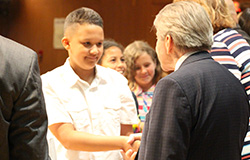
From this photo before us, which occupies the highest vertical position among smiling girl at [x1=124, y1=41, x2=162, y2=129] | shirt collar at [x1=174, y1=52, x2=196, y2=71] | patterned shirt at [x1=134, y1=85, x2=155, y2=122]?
shirt collar at [x1=174, y1=52, x2=196, y2=71]

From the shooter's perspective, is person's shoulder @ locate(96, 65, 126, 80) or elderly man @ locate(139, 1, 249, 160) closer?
elderly man @ locate(139, 1, 249, 160)

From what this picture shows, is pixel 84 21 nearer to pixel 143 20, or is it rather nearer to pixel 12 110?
pixel 12 110

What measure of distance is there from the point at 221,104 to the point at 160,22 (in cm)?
44

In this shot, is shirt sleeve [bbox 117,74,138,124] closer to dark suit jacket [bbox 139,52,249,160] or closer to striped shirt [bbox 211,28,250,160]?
striped shirt [bbox 211,28,250,160]

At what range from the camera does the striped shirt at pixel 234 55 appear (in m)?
2.00

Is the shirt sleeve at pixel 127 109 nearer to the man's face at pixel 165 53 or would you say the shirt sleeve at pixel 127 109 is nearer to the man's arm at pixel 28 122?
the man's face at pixel 165 53

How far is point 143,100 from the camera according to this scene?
128 inches

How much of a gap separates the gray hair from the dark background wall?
3.71 meters

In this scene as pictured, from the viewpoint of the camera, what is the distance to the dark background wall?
5.31 meters

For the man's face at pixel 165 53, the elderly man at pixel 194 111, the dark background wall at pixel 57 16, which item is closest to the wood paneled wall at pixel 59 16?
the dark background wall at pixel 57 16

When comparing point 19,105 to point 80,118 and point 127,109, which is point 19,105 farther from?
point 127,109

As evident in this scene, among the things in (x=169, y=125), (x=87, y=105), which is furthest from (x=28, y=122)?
(x=87, y=105)

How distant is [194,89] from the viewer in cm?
135

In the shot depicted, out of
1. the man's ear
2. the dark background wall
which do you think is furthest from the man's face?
the dark background wall
